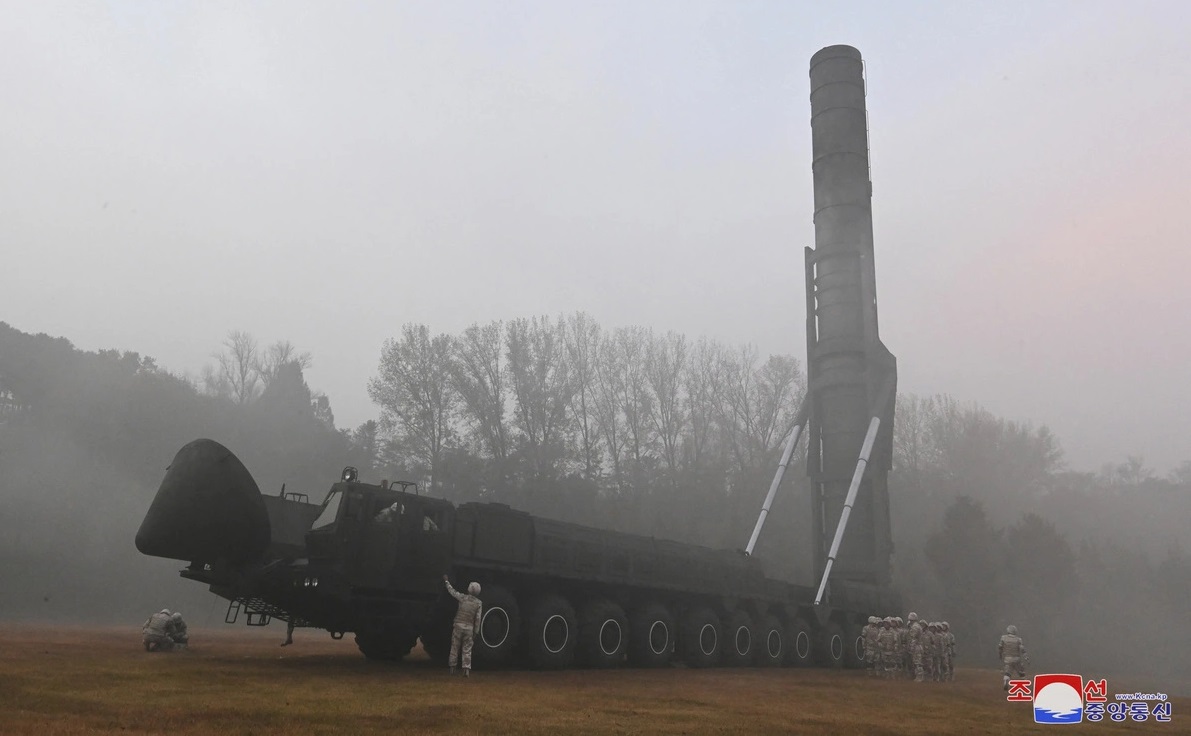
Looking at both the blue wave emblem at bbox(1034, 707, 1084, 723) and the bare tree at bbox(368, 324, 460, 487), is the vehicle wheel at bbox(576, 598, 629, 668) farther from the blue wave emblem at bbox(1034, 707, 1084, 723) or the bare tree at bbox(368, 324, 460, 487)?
the bare tree at bbox(368, 324, 460, 487)

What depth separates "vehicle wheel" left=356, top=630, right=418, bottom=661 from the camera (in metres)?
11.5

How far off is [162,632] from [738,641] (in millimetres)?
9269

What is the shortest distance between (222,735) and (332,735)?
683 millimetres

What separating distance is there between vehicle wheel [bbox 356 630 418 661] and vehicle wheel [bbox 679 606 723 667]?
4.66 m

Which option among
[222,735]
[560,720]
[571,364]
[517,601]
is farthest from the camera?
[571,364]

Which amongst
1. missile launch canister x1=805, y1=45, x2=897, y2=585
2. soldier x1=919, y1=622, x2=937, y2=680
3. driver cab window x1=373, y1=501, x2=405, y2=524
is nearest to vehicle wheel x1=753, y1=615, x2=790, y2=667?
soldier x1=919, y1=622, x2=937, y2=680

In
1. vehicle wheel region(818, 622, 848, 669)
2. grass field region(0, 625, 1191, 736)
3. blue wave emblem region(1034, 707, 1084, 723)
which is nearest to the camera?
grass field region(0, 625, 1191, 736)

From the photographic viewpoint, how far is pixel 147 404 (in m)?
33.0

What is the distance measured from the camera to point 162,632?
1140 cm

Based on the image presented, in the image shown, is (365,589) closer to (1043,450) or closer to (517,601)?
(517,601)

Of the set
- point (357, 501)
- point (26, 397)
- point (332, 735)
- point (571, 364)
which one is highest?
point (571, 364)

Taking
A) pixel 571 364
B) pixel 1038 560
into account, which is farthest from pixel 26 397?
pixel 1038 560

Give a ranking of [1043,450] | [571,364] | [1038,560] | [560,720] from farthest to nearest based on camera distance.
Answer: [1043,450], [571,364], [1038,560], [560,720]

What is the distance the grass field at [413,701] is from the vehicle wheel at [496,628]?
1.17 ft
